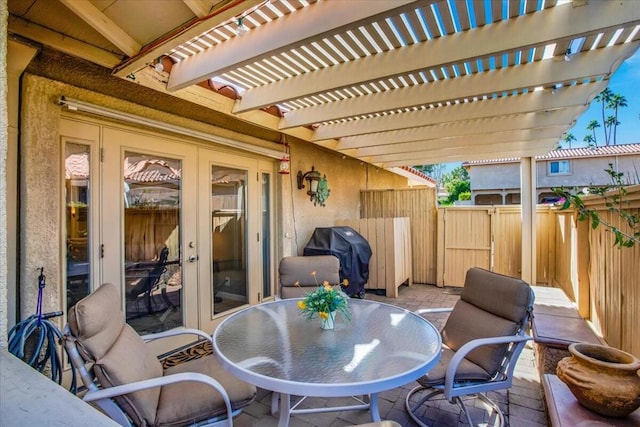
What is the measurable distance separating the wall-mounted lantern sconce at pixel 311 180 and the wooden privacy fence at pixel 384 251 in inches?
49.6

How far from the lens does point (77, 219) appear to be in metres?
2.86

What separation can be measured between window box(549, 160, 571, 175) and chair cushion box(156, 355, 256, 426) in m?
21.7

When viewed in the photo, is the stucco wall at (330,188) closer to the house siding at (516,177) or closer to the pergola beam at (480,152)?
the pergola beam at (480,152)

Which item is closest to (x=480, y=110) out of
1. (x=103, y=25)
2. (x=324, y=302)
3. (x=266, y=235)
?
(x=324, y=302)

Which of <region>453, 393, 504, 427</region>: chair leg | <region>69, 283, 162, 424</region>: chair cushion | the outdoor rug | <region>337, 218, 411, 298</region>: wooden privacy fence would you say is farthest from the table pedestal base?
<region>337, 218, 411, 298</region>: wooden privacy fence

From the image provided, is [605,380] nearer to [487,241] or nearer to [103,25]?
[103,25]

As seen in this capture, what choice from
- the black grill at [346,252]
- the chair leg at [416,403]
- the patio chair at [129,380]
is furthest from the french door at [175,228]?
the chair leg at [416,403]

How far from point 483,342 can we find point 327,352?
110 centimetres

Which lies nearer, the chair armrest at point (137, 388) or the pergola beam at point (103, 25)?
the chair armrest at point (137, 388)

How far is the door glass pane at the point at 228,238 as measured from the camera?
163 inches

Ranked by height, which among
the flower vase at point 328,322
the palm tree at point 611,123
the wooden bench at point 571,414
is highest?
the palm tree at point 611,123

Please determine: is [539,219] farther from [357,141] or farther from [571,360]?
[571,360]

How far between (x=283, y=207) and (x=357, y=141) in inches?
66.5

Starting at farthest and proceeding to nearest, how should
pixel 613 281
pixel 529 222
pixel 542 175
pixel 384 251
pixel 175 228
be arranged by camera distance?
pixel 542 175 → pixel 384 251 → pixel 529 222 → pixel 175 228 → pixel 613 281
